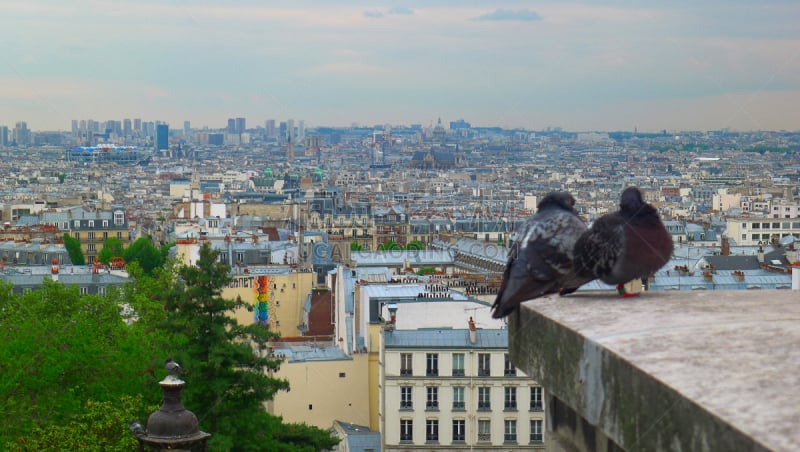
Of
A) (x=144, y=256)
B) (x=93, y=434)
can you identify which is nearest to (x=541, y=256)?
(x=93, y=434)

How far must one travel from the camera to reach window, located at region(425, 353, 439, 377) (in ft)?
Answer: 85.8

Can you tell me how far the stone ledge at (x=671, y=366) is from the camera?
9.50 ft

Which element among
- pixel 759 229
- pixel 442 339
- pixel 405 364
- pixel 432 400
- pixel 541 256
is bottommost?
pixel 759 229

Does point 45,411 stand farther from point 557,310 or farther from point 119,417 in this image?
point 557,310

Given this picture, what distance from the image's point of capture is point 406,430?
1019 inches

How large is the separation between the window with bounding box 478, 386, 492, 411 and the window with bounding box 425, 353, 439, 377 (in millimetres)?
873

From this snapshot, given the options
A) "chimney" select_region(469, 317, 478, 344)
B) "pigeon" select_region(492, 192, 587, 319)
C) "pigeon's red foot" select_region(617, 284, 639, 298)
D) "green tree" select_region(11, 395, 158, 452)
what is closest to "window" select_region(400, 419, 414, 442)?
"chimney" select_region(469, 317, 478, 344)

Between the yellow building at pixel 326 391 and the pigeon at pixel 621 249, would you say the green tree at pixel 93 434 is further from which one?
the pigeon at pixel 621 249

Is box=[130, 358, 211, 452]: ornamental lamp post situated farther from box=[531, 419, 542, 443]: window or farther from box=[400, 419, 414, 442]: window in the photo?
box=[531, 419, 542, 443]: window

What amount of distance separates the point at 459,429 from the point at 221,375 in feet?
23.7

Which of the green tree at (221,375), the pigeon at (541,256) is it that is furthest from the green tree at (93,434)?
the pigeon at (541,256)

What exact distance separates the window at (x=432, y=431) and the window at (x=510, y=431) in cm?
121

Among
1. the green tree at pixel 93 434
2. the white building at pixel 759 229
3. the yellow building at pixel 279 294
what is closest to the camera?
the green tree at pixel 93 434

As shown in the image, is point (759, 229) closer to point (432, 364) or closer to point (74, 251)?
point (74, 251)
